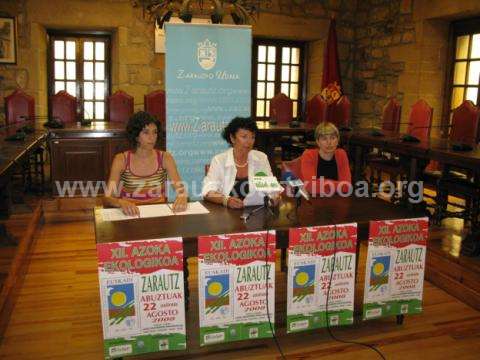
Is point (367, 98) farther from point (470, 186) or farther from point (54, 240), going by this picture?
point (54, 240)

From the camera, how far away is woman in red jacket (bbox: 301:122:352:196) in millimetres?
2814

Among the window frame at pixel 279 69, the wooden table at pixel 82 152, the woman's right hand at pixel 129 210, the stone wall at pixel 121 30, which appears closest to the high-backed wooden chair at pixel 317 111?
the window frame at pixel 279 69

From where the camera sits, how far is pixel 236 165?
2.73 m

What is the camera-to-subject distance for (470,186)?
3.47 meters

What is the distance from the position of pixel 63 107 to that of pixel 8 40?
4.28 feet

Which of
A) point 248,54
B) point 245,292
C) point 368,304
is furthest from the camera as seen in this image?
point 248,54

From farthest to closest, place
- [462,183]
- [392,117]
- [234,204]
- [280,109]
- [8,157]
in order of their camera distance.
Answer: [280,109], [392,117], [462,183], [8,157], [234,204]

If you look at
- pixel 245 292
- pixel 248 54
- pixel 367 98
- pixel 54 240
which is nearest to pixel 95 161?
pixel 54 240

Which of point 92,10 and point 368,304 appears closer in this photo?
point 368,304

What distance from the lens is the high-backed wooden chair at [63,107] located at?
5734 mm

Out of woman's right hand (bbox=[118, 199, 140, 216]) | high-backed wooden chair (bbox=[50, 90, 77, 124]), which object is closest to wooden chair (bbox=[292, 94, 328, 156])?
high-backed wooden chair (bbox=[50, 90, 77, 124])

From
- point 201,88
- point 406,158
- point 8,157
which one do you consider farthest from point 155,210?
point 406,158

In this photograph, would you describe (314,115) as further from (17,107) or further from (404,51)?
(17,107)

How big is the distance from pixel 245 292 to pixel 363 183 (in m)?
2.94
